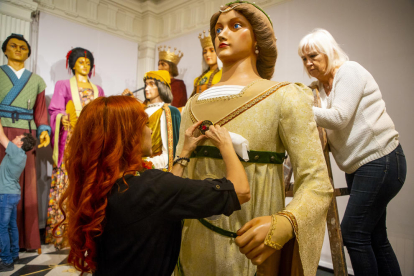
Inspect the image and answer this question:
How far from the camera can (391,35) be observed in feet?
8.67

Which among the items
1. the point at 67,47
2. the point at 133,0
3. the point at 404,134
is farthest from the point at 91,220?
the point at 133,0

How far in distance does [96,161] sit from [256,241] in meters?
0.55

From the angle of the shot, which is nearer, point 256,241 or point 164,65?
point 256,241

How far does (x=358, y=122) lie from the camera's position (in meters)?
1.50

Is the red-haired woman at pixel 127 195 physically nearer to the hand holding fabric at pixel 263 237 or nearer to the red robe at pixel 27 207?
the hand holding fabric at pixel 263 237

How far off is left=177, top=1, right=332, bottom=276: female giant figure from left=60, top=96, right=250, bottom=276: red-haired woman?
0.29 feet

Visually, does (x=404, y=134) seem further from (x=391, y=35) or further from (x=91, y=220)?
(x=91, y=220)

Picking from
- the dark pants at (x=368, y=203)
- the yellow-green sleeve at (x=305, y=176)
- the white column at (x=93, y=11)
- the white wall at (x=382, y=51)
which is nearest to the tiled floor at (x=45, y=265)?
the white wall at (x=382, y=51)

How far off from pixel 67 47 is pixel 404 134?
4293 mm

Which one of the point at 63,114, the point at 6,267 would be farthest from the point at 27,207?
the point at 63,114

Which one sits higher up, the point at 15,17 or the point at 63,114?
the point at 15,17

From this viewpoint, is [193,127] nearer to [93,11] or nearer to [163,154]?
[163,154]

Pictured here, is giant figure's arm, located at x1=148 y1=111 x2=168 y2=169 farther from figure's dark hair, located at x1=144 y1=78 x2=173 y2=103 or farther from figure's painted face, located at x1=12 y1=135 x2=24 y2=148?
figure's painted face, located at x1=12 y1=135 x2=24 y2=148

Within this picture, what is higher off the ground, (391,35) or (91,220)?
(391,35)
